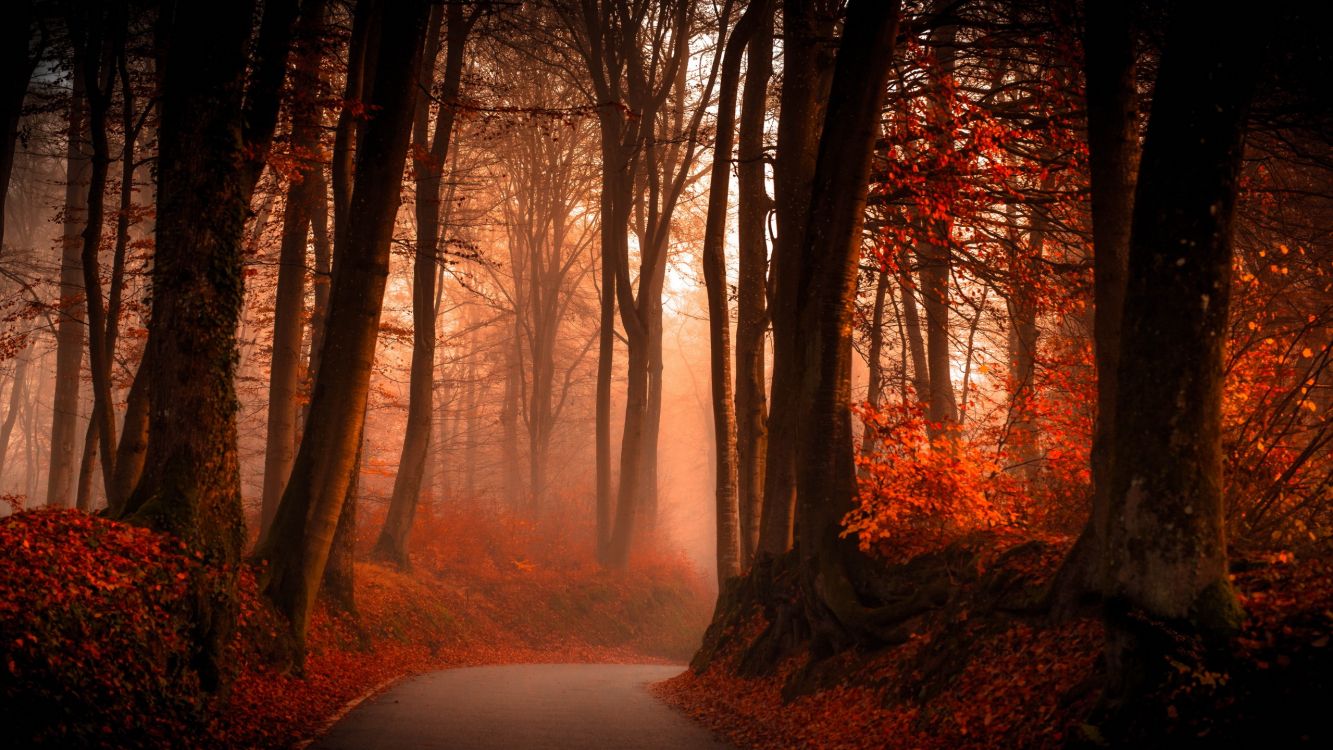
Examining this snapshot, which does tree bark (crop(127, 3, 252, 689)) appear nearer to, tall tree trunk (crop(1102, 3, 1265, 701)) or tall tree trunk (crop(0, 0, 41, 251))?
tall tree trunk (crop(0, 0, 41, 251))

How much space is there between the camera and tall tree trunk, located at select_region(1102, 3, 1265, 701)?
5367 mm

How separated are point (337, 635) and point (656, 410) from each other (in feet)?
60.5

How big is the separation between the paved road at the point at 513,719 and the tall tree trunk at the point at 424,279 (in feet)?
25.2

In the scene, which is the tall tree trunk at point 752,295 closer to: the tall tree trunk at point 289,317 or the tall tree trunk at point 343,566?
the tall tree trunk at point 343,566

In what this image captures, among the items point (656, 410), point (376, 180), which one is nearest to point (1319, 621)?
point (376, 180)

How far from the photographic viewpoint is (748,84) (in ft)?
54.0

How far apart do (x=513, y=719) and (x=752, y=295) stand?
28.4ft

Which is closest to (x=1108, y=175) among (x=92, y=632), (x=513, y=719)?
(x=513, y=719)

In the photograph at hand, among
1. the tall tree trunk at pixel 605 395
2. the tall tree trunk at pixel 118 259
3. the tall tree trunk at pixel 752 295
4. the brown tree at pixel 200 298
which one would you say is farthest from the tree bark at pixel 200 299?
the tall tree trunk at pixel 605 395

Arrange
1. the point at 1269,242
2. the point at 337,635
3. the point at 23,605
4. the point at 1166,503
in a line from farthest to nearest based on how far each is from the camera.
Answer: the point at 337,635, the point at 1269,242, the point at 23,605, the point at 1166,503

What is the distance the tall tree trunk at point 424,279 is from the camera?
19469mm

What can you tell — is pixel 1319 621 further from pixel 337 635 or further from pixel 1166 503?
pixel 337 635

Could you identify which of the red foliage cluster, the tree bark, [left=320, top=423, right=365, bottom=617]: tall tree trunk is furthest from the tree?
[left=320, top=423, right=365, bottom=617]: tall tree trunk

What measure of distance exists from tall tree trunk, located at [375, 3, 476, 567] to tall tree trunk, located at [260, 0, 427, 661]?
5.75m
